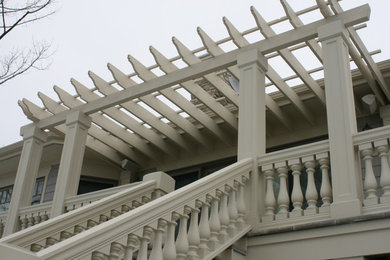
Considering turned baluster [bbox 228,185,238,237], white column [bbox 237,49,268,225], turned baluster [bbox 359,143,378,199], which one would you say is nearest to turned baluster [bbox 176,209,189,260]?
turned baluster [bbox 228,185,238,237]

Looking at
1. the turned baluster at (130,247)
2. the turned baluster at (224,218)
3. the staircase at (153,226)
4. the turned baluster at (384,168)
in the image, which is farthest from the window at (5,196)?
the turned baluster at (384,168)

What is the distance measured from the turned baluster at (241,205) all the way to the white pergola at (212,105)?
0.15 meters

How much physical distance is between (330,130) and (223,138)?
3524 millimetres

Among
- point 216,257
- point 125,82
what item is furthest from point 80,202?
point 216,257

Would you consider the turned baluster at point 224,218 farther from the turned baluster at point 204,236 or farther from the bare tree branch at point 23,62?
the bare tree branch at point 23,62

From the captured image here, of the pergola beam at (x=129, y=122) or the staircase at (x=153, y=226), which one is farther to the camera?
the pergola beam at (x=129, y=122)

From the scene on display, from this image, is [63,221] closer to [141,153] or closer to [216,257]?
[216,257]

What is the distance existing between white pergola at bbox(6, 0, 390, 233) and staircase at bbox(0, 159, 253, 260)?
487 millimetres

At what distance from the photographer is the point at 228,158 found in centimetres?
828

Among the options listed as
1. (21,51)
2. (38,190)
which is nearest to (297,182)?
(21,51)

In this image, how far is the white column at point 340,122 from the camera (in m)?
4.25

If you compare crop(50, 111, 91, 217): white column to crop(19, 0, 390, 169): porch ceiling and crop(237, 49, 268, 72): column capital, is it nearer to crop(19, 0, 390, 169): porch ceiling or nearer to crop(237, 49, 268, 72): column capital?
crop(19, 0, 390, 169): porch ceiling

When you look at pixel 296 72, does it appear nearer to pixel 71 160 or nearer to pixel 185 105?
pixel 185 105

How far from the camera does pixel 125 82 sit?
717cm
